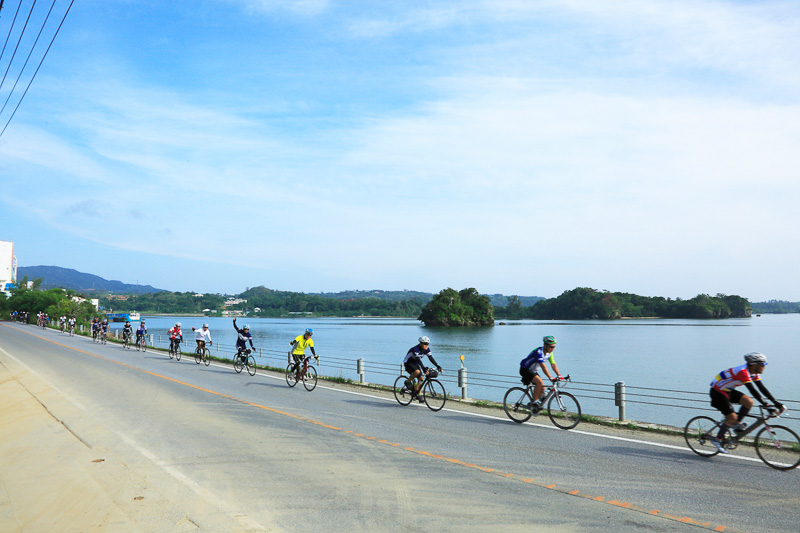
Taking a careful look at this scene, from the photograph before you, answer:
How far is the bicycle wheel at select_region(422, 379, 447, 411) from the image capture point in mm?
14328

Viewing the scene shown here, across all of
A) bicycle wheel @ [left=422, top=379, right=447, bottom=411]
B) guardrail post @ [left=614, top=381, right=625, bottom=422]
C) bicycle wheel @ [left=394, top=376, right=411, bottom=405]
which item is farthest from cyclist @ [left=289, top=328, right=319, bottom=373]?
guardrail post @ [left=614, top=381, right=625, bottom=422]

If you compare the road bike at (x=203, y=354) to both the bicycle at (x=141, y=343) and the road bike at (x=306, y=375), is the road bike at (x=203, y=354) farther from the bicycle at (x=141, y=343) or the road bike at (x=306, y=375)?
the bicycle at (x=141, y=343)

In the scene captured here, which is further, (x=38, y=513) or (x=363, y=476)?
(x=363, y=476)

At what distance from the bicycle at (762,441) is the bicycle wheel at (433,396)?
616cm

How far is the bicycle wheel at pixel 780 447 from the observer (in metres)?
8.47

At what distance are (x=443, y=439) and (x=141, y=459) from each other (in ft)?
16.5

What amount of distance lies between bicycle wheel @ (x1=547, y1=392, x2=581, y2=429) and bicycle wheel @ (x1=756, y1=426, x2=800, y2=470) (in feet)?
12.0

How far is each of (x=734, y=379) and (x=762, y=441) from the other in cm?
136

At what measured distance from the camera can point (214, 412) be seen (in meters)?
13.3

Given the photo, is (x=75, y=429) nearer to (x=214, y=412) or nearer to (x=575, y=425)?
(x=214, y=412)

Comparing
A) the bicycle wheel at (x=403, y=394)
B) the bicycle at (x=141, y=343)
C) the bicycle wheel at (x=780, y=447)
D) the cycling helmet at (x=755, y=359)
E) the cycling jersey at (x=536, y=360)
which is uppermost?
the cycling helmet at (x=755, y=359)

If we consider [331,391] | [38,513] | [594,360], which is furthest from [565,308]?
[38,513]

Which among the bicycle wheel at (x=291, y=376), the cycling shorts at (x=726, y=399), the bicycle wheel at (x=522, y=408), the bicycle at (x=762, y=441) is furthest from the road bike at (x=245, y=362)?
the cycling shorts at (x=726, y=399)

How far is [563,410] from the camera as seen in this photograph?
39.2 feet
